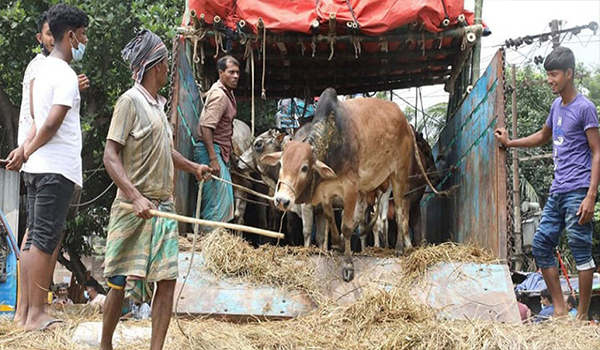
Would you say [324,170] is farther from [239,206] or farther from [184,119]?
[239,206]

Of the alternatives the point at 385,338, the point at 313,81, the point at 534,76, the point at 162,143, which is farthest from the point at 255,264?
the point at 534,76

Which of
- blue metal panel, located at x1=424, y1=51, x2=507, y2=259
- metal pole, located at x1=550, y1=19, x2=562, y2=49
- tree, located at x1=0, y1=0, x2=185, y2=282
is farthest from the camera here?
metal pole, located at x1=550, y1=19, x2=562, y2=49

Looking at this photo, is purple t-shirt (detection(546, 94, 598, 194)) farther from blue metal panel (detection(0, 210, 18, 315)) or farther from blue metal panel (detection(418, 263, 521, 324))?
blue metal panel (detection(0, 210, 18, 315))

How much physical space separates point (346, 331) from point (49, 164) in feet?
7.91

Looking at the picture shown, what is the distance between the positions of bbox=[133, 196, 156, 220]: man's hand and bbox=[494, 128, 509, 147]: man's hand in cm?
340

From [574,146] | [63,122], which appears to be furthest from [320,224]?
[63,122]

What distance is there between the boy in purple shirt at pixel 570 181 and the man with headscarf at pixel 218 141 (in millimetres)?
3115

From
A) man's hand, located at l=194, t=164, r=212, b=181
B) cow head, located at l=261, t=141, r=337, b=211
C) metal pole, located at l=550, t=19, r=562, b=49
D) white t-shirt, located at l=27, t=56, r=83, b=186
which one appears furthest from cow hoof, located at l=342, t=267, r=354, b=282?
metal pole, located at l=550, t=19, r=562, b=49

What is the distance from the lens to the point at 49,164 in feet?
14.8

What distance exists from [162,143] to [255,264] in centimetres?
192

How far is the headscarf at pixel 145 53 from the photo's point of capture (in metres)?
4.11

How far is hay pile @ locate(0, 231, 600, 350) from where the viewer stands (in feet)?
14.6

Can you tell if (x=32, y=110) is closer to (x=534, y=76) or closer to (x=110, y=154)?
(x=110, y=154)

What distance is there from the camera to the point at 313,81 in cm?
928
